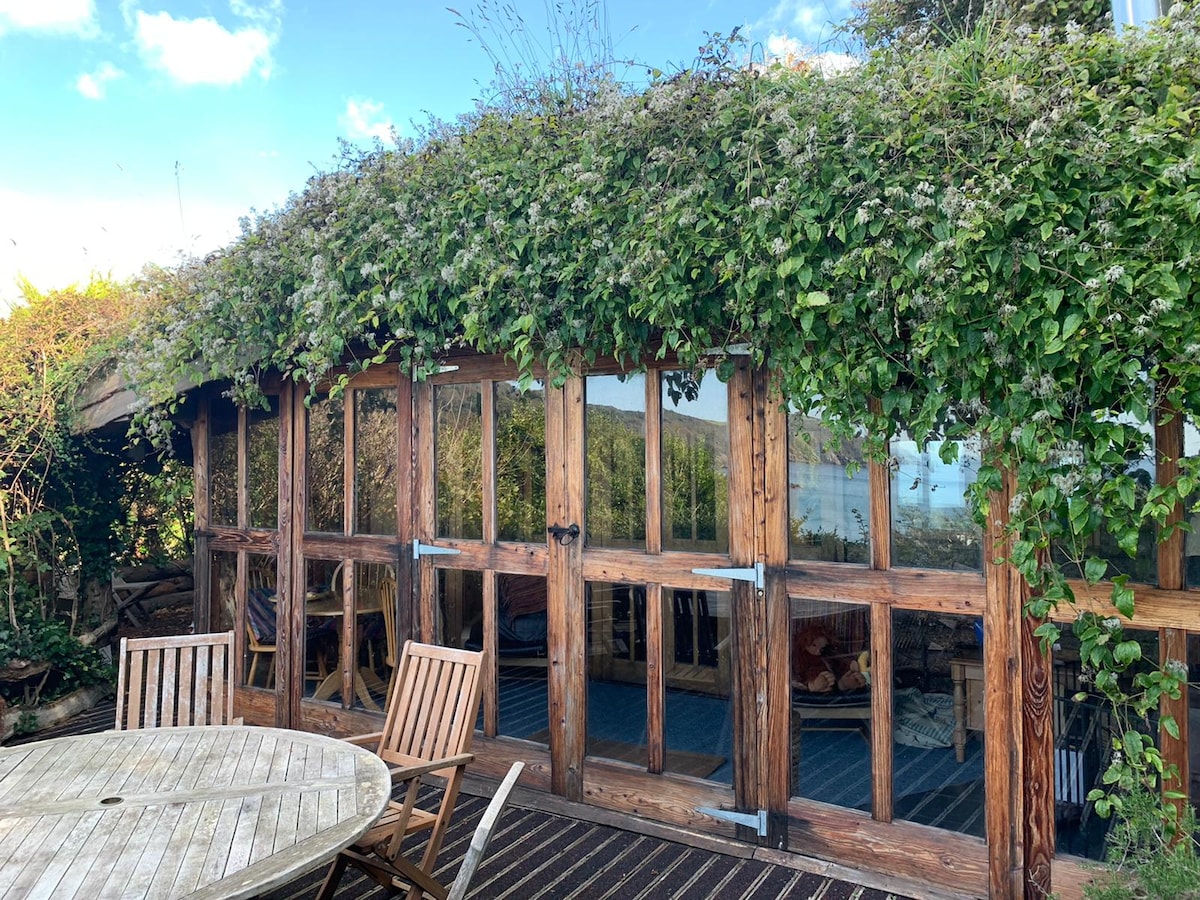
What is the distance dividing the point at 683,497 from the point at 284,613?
2836mm

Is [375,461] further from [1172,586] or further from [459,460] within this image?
[1172,586]

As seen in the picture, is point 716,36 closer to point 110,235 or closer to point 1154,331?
point 1154,331

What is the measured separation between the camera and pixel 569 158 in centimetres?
361

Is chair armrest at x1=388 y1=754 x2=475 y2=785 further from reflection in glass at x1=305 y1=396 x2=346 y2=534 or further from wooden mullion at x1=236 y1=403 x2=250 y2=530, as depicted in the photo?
wooden mullion at x1=236 y1=403 x2=250 y2=530

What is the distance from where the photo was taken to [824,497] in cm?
345

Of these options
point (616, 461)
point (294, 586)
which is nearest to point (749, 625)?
point (616, 461)

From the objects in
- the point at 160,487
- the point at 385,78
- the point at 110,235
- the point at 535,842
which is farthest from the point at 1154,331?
the point at 385,78

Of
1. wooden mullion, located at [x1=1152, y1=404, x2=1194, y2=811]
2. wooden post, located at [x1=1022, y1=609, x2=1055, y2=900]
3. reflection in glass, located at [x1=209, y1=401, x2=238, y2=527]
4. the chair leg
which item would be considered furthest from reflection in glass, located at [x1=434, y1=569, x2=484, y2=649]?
wooden mullion, located at [x1=1152, y1=404, x2=1194, y2=811]

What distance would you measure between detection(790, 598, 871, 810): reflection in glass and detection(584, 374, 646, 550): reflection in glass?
0.87 meters

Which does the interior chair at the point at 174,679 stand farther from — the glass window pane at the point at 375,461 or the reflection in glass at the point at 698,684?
the reflection in glass at the point at 698,684

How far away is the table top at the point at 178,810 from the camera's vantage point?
197 centimetres

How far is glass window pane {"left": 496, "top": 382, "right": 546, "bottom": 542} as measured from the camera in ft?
13.8

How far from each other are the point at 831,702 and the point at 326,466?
3198mm

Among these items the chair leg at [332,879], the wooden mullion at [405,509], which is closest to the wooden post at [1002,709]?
the chair leg at [332,879]
